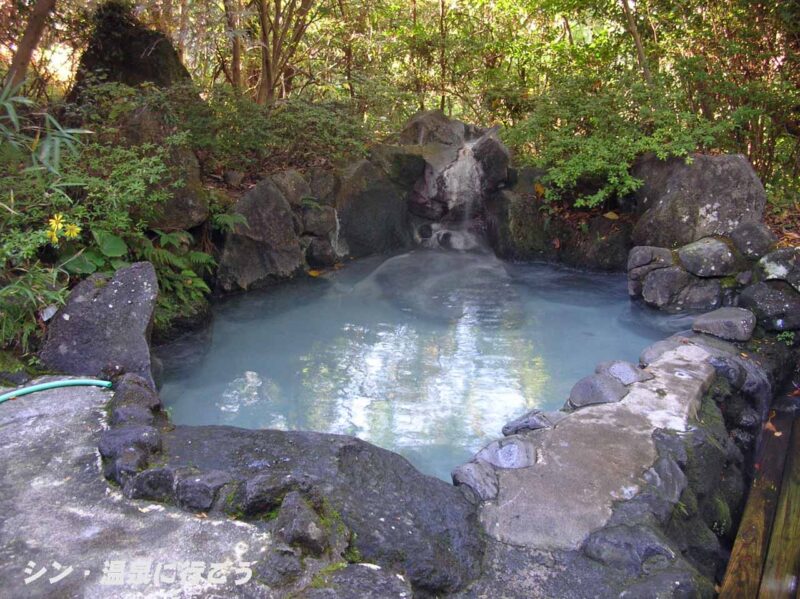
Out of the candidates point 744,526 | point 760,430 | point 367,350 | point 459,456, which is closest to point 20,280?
point 367,350

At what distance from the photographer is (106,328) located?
425cm

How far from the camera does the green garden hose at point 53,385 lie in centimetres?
364

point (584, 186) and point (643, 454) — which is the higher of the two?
point (584, 186)

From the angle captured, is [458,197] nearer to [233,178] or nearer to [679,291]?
[233,178]

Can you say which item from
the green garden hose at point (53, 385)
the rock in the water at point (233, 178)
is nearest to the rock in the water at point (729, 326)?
the green garden hose at point (53, 385)

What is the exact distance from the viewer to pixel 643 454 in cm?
340

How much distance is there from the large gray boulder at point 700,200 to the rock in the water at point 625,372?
311cm

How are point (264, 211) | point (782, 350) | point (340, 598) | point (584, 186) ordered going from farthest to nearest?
point (584, 186)
point (264, 211)
point (782, 350)
point (340, 598)

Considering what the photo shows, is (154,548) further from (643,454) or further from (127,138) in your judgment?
(127,138)

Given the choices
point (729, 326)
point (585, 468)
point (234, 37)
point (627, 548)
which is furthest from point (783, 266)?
point (234, 37)

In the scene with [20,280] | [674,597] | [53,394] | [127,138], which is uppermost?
[127,138]

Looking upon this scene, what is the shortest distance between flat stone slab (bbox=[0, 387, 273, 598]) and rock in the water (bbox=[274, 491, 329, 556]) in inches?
3.4

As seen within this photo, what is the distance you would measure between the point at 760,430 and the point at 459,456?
2.20 metres

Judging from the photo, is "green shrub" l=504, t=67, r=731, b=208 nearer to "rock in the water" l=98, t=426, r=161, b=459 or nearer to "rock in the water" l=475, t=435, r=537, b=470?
"rock in the water" l=475, t=435, r=537, b=470
